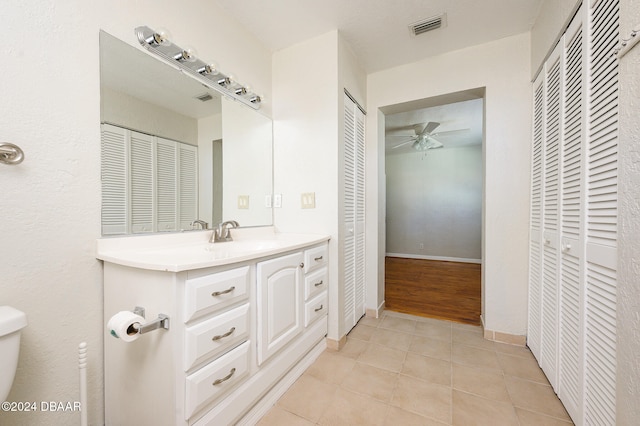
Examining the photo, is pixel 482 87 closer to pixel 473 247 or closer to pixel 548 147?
pixel 548 147

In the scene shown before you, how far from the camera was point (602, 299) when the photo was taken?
0.98 m

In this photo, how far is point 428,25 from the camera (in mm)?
1855

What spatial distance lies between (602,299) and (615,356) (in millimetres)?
206

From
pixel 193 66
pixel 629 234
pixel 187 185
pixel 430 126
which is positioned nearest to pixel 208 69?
pixel 193 66

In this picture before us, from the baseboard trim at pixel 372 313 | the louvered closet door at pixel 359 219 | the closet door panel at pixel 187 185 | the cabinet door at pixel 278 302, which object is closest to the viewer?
the cabinet door at pixel 278 302

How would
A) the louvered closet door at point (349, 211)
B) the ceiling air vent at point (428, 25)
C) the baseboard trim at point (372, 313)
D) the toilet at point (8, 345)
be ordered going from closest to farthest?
1. the toilet at point (8, 345)
2. the ceiling air vent at point (428, 25)
3. the louvered closet door at point (349, 211)
4. the baseboard trim at point (372, 313)

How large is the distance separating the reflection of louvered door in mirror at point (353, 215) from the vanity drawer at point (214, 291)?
1041 millimetres

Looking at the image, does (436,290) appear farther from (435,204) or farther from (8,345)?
(8,345)

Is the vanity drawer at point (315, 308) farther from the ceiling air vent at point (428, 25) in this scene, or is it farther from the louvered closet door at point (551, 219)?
the ceiling air vent at point (428, 25)

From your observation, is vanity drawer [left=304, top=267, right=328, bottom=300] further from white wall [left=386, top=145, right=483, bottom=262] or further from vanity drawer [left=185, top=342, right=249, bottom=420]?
white wall [left=386, top=145, right=483, bottom=262]

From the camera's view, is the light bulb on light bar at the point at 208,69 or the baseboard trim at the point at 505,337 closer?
the light bulb on light bar at the point at 208,69

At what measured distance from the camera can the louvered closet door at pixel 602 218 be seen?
3.04 feet

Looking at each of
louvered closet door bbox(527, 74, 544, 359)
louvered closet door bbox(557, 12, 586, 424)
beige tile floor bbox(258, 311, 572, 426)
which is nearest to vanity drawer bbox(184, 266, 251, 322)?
beige tile floor bbox(258, 311, 572, 426)

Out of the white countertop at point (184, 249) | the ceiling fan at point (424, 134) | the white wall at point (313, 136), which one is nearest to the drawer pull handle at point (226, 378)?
the white countertop at point (184, 249)
